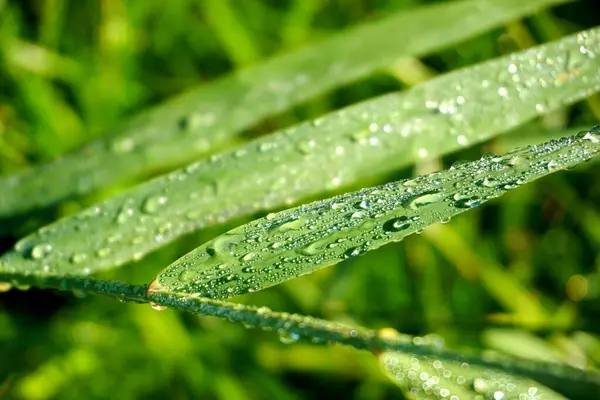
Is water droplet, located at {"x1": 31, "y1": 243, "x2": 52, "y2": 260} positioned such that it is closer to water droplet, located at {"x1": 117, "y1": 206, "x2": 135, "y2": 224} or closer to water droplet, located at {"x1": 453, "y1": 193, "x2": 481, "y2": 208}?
water droplet, located at {"x1": 117, "y1": 206, "x2": 135, "y2": 224}

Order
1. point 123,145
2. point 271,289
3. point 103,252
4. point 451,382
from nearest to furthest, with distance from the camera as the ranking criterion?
1. point 451,382
2. point 103,252
3. point 123,145
4. point 271,289

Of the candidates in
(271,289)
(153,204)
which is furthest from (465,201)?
(271,289)

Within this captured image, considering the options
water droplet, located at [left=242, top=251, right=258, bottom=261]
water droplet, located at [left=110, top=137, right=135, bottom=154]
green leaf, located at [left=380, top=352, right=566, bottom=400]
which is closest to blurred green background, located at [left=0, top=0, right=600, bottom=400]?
water droplet, located at [left=110, top=137, right=135, bottom=154]

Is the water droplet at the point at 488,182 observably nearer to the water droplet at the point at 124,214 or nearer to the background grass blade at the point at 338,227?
the background grass blade at the point at 338,227

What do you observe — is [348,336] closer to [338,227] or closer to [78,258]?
[338,227]

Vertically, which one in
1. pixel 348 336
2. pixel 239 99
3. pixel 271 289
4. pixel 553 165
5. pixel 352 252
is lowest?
pixel 348 336

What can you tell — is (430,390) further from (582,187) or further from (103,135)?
(582,187)
